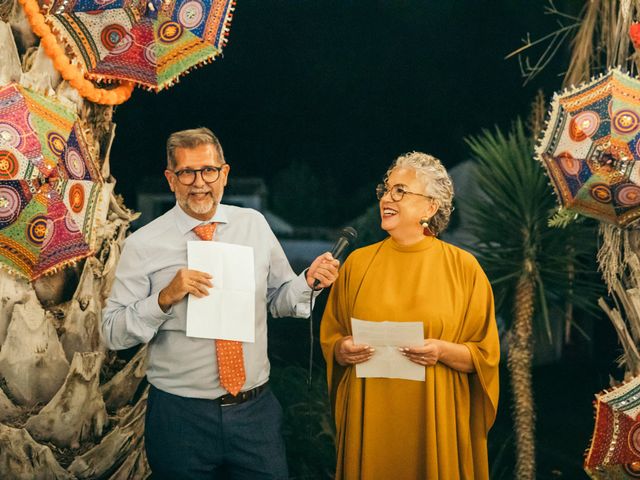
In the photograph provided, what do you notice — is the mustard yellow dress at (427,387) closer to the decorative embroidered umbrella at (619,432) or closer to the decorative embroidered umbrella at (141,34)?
the decorative embroidered umbrella at (619,432)

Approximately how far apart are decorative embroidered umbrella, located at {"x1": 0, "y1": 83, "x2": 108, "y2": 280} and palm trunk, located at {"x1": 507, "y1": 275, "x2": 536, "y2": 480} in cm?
210

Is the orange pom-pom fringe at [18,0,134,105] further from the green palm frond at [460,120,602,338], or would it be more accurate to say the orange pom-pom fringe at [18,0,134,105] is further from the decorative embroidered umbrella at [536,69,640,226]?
the decorative embroidered umbrella at [536,69,640,226]

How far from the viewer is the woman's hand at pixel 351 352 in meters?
2.69

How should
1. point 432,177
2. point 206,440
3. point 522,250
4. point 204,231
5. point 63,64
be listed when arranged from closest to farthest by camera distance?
point 206,440, point 204,231, point 432,177, point 63,64, point 522,250

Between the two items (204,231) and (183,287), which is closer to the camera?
(183,287)

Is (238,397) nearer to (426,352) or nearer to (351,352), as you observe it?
(351,352)

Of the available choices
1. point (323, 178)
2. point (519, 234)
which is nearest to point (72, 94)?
point (323, 178)

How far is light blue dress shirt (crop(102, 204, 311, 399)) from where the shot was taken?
2504 millimetres

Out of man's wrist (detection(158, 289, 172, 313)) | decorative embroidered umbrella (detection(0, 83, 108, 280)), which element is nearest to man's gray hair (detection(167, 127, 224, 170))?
man's wrist (detection(158, 289, 172, 313))

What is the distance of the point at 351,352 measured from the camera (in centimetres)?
271

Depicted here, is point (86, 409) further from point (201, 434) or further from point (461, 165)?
point (461, 165)

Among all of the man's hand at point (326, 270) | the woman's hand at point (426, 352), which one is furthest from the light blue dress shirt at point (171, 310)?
the woman's hand at point (426, 352)

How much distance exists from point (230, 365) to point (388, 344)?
1.84 feet

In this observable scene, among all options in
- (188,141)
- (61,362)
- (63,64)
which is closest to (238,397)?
(188,141)
